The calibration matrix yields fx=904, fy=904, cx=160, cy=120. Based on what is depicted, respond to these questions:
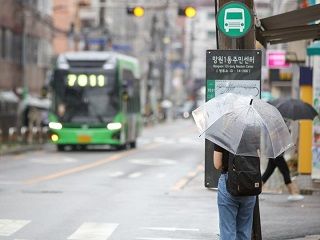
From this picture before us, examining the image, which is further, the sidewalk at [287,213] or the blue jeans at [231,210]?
the sidewalk at [287,213]

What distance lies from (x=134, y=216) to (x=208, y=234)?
2073 mm

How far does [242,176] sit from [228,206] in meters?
0.40

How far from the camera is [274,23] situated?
41.0 ft

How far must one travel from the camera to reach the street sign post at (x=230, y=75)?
10.9m

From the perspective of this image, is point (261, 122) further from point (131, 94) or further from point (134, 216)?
point (131, 94)

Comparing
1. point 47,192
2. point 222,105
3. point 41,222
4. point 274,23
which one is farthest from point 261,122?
point 47,192

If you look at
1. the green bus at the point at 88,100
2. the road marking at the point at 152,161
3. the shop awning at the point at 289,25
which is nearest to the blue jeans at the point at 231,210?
the shop awning at the point at 289,25

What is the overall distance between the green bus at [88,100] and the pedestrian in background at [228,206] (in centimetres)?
2564

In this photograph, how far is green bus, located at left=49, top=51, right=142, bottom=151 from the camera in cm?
3453

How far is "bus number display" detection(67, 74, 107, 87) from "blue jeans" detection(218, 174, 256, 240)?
26323mm

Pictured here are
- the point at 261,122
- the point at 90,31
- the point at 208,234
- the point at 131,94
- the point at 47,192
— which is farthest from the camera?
the point at 90,31

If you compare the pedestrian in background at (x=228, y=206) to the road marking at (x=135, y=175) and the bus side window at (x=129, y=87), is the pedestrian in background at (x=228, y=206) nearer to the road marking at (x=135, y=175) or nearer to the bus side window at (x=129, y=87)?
the road marking at (x=135, y=175)

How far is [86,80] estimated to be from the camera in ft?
115

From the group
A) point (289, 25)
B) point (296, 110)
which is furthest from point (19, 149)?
point (289, 25)
